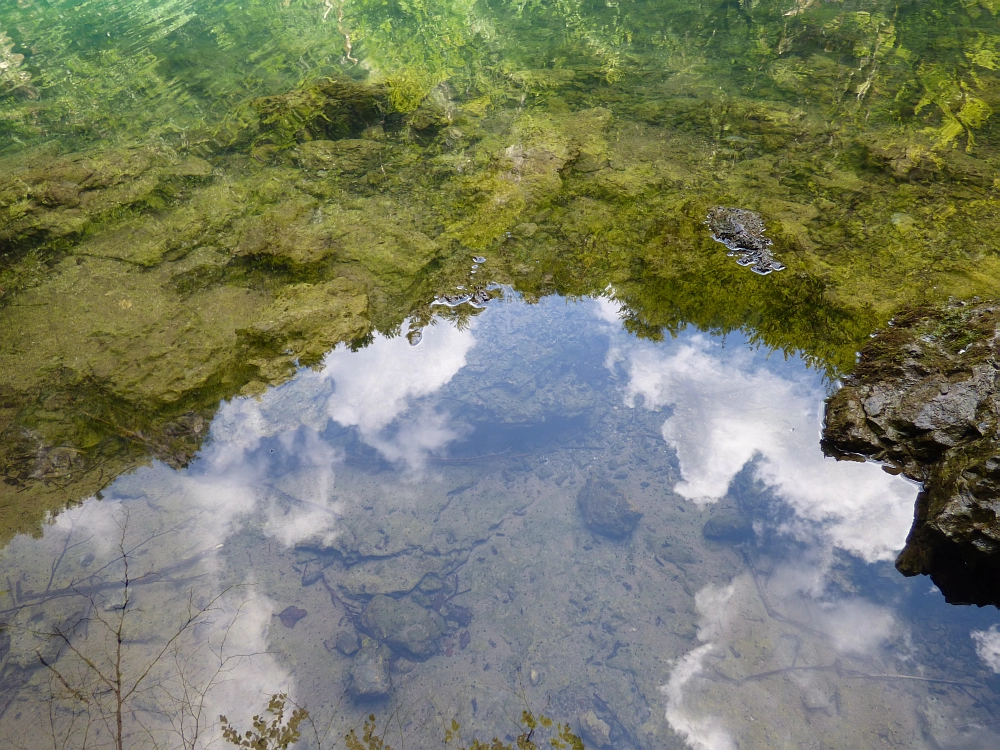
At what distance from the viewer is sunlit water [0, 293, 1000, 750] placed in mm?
2309

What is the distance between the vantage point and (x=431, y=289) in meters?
3.90

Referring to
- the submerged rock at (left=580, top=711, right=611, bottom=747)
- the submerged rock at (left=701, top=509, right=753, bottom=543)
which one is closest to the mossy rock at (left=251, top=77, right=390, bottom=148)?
the submerged rock at (left=701, top=509, right=753, bottom=543)

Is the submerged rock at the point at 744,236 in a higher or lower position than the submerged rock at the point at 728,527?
higher

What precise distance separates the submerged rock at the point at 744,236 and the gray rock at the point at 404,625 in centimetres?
272

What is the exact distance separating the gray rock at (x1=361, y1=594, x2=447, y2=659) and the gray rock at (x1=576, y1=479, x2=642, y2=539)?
2.79ft

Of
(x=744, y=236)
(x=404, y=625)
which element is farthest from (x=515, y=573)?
(x=744, y=236)

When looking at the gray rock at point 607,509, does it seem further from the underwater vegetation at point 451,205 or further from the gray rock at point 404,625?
the underwater vegetation at point 451,205

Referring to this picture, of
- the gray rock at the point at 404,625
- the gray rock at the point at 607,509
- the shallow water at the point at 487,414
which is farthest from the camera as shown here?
the gray rock at the point at 607,509

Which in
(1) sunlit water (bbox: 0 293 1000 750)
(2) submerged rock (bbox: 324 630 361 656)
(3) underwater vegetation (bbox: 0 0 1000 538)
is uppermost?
(3) underwater vegetation (bbox: 0 0 1000 538)

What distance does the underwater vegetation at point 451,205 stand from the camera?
3.42 m

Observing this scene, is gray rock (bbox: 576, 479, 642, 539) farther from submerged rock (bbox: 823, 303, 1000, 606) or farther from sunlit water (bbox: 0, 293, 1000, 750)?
submerged rock (bbox: 823, 303, 1000, 606)

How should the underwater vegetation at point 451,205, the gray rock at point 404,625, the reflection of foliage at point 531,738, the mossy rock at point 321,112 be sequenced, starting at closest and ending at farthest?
the reflection of foliage at point 531,738, the gray rock at point 404,625, the underwater vegetation at point 451,205, the mossy rock at point 321,112

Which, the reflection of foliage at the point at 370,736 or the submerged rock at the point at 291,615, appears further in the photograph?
the submerged rock at the point at 291,615

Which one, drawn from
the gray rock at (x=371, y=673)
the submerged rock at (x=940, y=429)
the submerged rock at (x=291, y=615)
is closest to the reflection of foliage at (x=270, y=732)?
the gray rock at (x=371, y=673)
